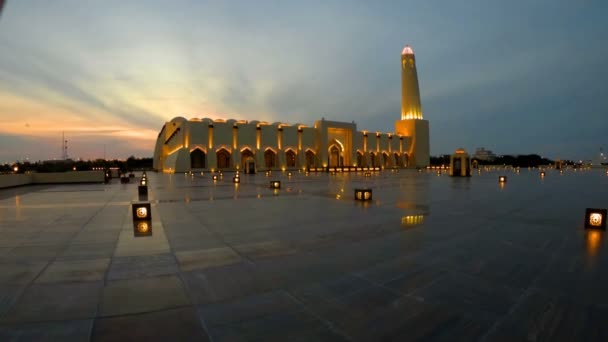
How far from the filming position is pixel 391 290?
3.06m

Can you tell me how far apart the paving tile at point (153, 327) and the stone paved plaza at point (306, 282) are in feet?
0.05

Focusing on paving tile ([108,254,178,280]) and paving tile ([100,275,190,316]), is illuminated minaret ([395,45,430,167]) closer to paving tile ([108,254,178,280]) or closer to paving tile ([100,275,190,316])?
paving tile ([108,254,178,280])

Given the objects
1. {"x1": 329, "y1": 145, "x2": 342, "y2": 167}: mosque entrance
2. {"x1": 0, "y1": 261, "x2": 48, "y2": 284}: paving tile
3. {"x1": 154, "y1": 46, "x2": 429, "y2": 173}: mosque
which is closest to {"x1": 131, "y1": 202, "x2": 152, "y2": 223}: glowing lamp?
{"x1": 0, "y1": 261, "x2": 48, "y2": 284}: paving tile

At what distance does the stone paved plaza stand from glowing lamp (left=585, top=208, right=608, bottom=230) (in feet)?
0.90

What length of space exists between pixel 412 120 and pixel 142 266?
7956 centimetres

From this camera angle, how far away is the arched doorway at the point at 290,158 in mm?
60050

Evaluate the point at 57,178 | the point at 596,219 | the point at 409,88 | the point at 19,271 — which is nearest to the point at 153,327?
the point at 19,271

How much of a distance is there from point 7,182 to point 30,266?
19.5m

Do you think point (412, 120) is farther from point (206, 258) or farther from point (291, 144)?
point (206, 258)

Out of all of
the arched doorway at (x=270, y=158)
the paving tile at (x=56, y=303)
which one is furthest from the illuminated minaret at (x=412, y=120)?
the paving tile at (x=56, y=303)

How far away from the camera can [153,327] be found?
2398 millimetres

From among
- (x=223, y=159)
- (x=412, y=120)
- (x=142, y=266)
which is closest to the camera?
(x=142, y=266)

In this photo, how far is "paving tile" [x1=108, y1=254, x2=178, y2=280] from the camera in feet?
11.8

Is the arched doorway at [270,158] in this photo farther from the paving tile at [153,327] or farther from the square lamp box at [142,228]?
the paving tile at [153,327]
